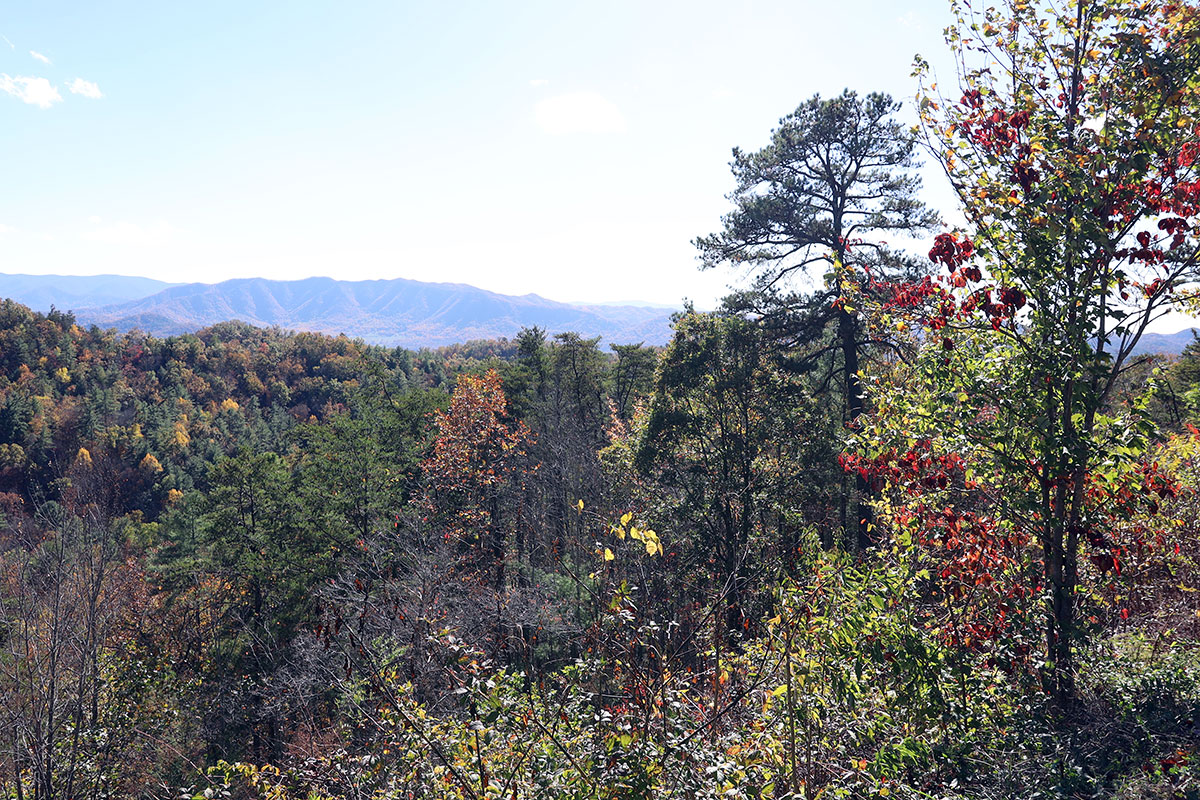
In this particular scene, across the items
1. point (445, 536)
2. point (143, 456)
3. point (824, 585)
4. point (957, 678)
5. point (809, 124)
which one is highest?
point (809, 124)

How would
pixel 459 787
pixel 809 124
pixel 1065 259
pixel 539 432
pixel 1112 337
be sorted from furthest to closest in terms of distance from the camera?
pixel 539 432 → pixel 809 124 → pixel 1112 337 → pixel 1065 259 → pixel 459 787

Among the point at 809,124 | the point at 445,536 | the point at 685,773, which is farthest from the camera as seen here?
the point at 445,536

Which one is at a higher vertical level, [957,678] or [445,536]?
[957,678]

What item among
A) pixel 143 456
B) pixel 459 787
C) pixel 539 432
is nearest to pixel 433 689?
pixel 459 787

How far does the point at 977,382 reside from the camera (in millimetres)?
4020

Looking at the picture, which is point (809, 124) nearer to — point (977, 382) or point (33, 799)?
point (977, 382)

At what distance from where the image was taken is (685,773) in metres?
3.06

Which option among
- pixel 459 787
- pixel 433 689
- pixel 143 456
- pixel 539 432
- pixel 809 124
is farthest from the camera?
pixel 143 456

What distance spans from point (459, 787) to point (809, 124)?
14.2 metres

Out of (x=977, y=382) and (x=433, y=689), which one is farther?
(x=433, y=689)

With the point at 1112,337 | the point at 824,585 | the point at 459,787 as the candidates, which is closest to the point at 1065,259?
the point at 1112,337

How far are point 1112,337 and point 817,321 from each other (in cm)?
1033

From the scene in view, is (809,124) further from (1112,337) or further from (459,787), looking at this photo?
(459,787)

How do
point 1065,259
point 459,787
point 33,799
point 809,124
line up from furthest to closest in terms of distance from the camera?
point 809,124, point 33,799, point 1065,259, point 459,787
